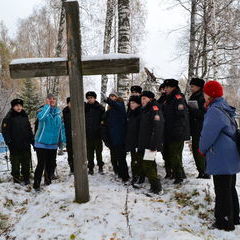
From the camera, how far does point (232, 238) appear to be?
3.70 meters

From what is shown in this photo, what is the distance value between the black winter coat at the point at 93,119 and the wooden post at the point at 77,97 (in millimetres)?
2322

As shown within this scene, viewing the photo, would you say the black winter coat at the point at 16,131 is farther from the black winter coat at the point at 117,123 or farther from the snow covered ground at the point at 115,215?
the black winter coat at the point at 117,123

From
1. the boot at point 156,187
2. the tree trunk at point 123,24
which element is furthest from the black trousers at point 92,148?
the tree trunk at point 123,24

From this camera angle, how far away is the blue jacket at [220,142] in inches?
147

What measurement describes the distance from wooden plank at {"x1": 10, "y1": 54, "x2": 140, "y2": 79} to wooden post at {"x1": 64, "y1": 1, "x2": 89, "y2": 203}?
0.13 meters

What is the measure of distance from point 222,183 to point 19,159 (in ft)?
15.9

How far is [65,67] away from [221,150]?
2.66 m

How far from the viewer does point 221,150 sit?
3.77m

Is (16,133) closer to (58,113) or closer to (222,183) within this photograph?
(58,113)

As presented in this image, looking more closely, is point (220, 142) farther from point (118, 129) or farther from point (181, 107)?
point (118, 129)

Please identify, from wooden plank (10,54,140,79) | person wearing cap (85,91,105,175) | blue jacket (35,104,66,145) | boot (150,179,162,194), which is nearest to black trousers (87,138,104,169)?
person wearing cap (85,91,105,175)

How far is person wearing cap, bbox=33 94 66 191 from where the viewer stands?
20.0 feet

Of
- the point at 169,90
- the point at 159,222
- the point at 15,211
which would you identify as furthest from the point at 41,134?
the point at 159,222

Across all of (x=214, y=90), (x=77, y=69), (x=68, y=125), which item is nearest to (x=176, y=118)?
(x=214, y=90)
